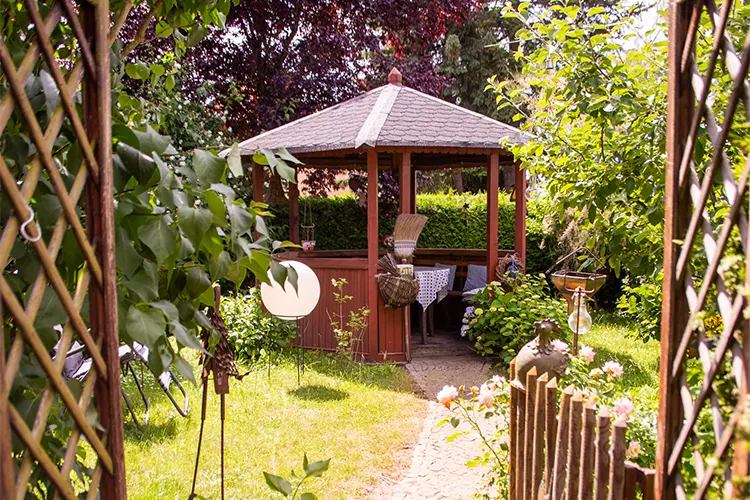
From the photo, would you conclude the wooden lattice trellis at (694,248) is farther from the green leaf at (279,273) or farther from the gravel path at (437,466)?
the gravel path at (437,466)

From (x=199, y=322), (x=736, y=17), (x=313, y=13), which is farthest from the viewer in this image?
(x=313, y=13)

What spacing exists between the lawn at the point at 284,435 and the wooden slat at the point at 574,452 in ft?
6.59

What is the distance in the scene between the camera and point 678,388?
4.27 ft

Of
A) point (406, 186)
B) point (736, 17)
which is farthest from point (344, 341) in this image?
point (736, 17)

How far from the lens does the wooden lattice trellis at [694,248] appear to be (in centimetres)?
109

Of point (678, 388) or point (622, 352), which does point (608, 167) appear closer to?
point (678, 388)

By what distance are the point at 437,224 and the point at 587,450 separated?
9994mm

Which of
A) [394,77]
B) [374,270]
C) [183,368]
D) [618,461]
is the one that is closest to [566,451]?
[618,461]

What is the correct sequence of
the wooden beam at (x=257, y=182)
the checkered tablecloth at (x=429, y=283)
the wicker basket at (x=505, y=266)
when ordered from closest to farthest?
1. the wicker basket at (x=505, y=266)
2. the checkered tablecloth at (x=429, y=283)
3. the wooden beam at (x=257, y=182)

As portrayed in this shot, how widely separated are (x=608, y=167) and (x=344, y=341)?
491 centimetres

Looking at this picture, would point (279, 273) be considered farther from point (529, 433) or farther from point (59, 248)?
point (529, 433)

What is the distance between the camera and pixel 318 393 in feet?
20.0

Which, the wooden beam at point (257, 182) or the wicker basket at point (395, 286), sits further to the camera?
the wooden beam at point (257, 182)

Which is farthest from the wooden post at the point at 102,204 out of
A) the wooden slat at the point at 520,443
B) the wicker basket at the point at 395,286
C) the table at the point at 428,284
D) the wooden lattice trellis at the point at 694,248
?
the table at the point at 428,284
